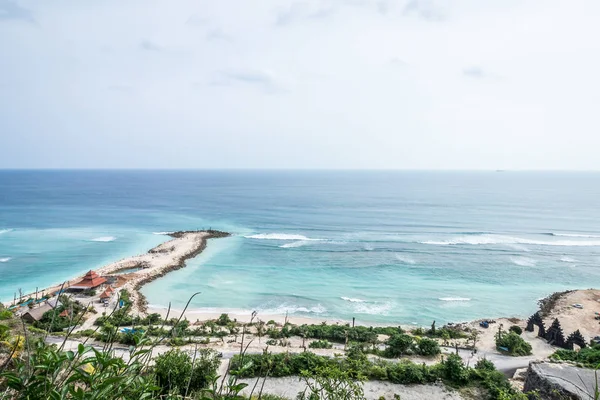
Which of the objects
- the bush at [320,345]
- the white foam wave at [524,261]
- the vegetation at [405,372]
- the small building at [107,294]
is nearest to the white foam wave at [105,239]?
the small building at [107,294]

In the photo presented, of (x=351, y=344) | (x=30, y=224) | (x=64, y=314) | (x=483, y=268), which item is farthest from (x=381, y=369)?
(x=30, y=224)

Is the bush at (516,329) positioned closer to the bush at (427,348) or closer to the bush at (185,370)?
the bush at (427,348)

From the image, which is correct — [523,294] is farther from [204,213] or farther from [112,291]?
[204,213]

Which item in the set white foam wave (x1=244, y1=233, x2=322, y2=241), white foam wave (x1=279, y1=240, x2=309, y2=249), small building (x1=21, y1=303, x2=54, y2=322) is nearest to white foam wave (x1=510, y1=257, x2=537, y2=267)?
white foam wave (x1=279, y1=240, x2=309, y2=249)

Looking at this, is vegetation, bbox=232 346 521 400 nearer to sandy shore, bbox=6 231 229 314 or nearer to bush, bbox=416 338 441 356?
bush, bbox=416 338 441 356

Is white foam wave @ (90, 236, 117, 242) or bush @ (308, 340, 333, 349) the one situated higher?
white foam wave @ (90, 236, 117, 242)

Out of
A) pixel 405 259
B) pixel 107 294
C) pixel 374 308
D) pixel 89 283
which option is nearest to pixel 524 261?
pixel 405 259
